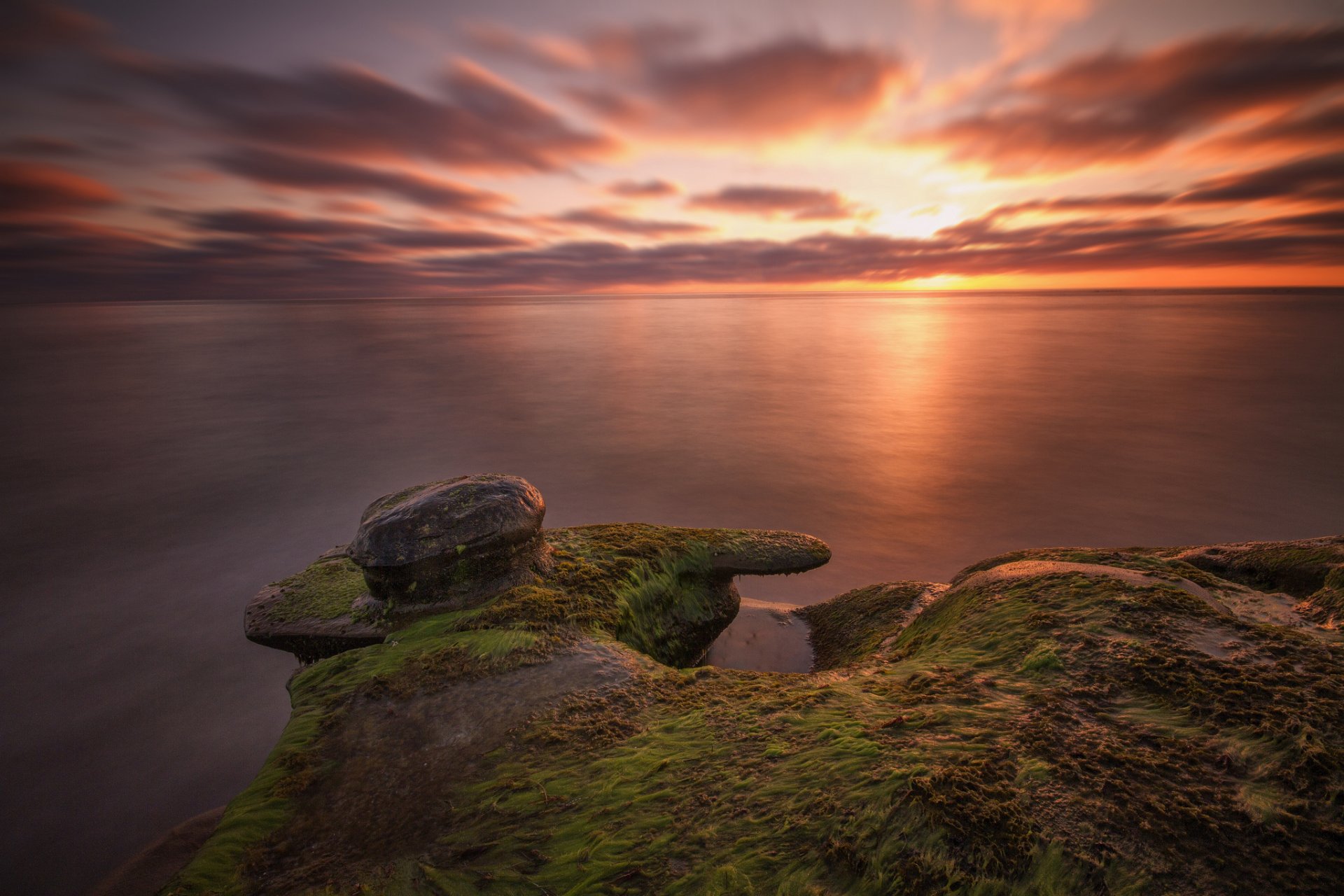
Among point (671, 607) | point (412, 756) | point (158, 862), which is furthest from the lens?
point (671, 607)

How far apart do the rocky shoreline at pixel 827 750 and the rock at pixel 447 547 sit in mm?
33

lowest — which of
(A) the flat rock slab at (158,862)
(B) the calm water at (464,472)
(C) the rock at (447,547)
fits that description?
(A) the flat rock slab at (158,862)

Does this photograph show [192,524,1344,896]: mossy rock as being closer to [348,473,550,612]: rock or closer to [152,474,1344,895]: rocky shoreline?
[152,474,1344,895]: rocky shoreline

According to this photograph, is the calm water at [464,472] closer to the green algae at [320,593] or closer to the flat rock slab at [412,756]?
the green algae at [320,593]

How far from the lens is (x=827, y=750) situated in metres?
2.82

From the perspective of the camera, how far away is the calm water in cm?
600

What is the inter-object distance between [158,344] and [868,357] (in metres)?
56.7

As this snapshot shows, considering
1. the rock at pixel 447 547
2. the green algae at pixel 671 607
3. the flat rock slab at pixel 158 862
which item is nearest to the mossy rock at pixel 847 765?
the rock at pixel 447 547

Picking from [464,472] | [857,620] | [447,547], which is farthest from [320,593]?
[464,472]

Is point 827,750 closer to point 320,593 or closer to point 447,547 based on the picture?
point 447,547

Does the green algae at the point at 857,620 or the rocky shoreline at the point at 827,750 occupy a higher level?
the rocky shoreline at the point at 827,750

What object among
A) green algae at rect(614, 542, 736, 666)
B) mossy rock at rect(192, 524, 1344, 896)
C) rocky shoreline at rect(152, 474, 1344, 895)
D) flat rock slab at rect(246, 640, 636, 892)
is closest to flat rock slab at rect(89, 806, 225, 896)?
rocky shoreline at rect(152, 474, 1344, 895)

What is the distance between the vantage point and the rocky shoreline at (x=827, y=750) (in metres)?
2.11

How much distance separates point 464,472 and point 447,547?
438 inches
